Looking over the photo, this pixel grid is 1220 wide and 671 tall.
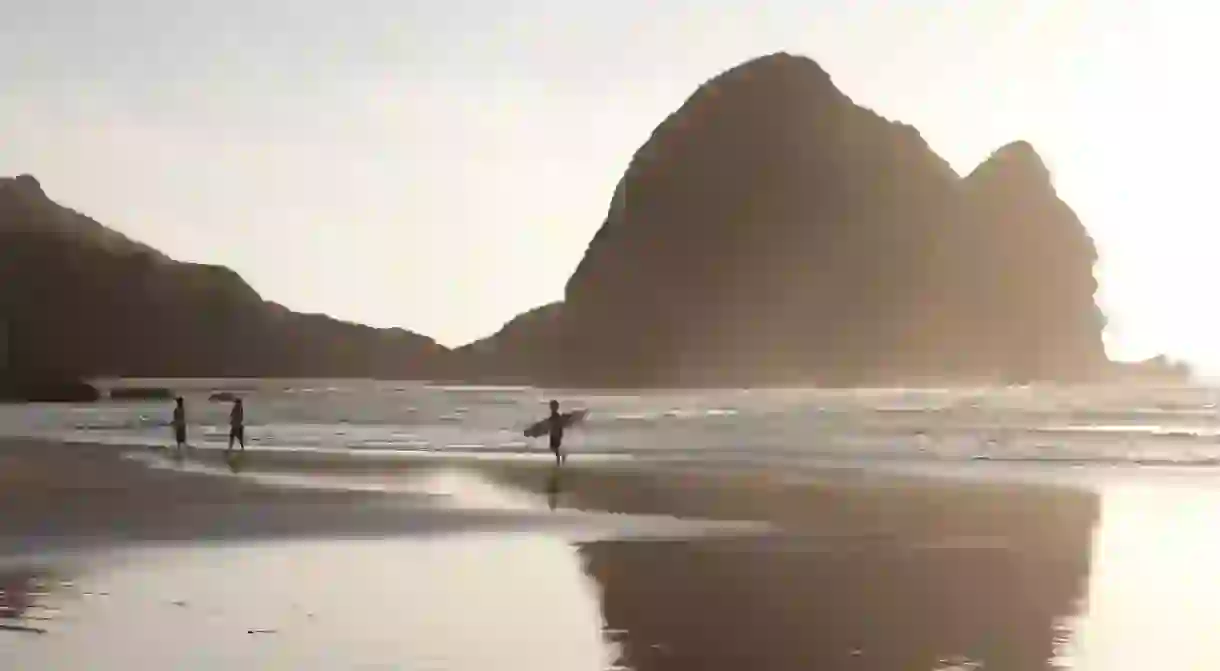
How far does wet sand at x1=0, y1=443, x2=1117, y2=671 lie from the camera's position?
34.0 feet

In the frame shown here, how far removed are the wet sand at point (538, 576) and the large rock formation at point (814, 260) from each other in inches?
5861

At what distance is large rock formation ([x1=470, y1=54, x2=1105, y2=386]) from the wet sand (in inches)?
5861

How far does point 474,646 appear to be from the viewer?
34.6ft

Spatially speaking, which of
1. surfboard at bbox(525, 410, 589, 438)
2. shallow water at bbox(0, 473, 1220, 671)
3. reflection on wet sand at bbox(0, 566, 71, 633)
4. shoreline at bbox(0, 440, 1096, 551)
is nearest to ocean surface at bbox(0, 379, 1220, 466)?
surfboard at bbox(525, 410, 589, 438)

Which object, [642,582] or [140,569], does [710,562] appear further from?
[140,569]

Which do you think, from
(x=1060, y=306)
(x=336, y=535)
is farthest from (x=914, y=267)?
(x=336, y=535)

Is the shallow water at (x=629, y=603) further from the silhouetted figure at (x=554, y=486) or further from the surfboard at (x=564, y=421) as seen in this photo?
the surfboard at (x=564, y=421)

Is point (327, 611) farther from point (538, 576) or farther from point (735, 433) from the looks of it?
point (735, 433)

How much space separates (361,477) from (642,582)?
50.6 feet

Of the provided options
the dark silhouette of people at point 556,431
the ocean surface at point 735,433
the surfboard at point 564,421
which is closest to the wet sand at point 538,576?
the dark silhouette of people at point 556,431

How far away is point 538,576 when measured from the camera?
14273 mm

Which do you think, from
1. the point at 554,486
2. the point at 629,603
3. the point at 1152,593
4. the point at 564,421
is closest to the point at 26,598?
the point at 629,603

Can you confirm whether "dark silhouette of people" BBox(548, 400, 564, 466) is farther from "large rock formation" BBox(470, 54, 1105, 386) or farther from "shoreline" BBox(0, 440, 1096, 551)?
"large rock formation" BBox(470, 54, 1105, 386)

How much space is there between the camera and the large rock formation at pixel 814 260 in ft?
571
